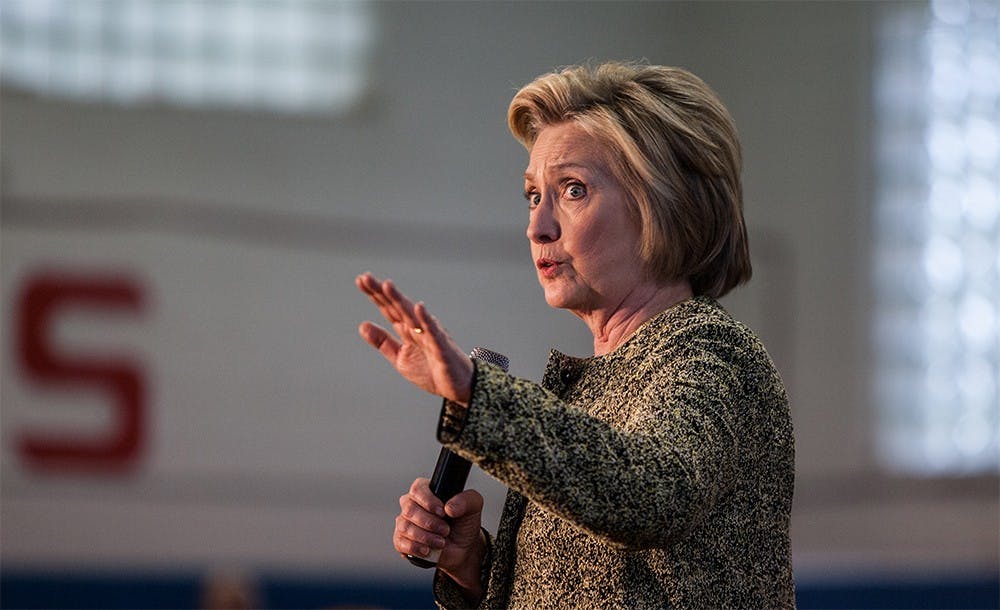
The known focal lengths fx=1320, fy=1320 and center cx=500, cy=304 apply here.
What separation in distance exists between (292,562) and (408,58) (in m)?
2.75

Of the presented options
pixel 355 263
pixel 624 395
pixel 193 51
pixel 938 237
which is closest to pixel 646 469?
pixel 624 395

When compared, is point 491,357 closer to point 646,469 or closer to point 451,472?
point 451,472

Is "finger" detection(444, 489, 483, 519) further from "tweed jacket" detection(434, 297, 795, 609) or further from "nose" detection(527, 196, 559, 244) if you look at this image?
"nose" detection(527, 196, 559, 244)

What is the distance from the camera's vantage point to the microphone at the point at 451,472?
148 centimetres

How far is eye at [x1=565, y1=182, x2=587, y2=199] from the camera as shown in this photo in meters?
1.55

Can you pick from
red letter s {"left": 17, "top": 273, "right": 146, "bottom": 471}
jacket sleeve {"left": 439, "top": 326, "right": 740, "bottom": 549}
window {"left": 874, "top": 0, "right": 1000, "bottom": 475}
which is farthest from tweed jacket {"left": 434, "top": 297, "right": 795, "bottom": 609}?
red letter s {"left": 17, "top": 273, "right": 146, "bottom": 471}

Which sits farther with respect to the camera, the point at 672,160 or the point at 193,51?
the point at 193,51

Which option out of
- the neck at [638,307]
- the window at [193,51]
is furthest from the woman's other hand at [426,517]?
the window at [193,51]

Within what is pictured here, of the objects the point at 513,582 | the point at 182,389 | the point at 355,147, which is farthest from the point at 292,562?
the point at 513,582

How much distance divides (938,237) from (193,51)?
12.6 ft

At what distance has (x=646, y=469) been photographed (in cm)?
121

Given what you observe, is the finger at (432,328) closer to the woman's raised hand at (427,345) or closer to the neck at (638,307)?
the woman's raised hand at (427,345)

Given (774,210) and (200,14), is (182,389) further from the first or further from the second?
(774,210)

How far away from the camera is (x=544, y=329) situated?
7047 mm
